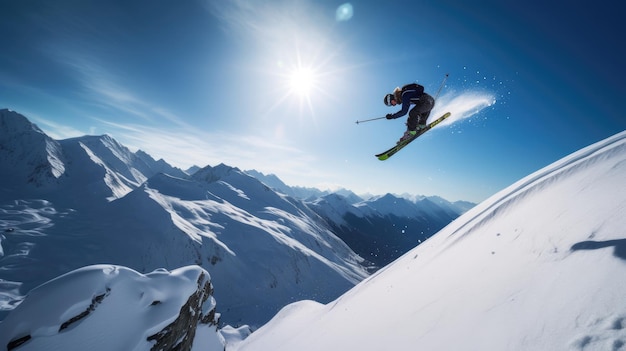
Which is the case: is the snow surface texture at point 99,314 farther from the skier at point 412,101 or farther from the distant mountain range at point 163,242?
the distant mountain range at point 163,242

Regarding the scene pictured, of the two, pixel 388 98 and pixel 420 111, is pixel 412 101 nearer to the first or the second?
pixel 420 111

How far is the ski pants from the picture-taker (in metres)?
12.3

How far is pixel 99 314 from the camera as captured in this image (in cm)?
895

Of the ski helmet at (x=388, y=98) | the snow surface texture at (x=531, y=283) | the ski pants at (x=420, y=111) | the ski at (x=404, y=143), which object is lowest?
the snow surface texture at (x=531, y=283)

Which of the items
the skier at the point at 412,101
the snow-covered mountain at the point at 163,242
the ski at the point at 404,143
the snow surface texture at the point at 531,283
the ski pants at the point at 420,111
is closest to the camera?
the snow surface texture at the point at 531,283

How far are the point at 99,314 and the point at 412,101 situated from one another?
15028mm

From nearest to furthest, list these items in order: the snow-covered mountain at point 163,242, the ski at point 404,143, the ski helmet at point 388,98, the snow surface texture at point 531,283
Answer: the snow surface texture at point 531,283
the ski helmet at point 388,98
the ski at point 404,143
the snow-covered mountain at point 163,242

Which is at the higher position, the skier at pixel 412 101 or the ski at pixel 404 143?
the skier at pixel 412 101

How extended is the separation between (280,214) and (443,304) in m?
144

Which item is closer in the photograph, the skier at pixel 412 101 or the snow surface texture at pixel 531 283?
the snow surface texture at pixel 531 283

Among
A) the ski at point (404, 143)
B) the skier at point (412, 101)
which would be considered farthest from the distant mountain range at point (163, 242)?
the skier at point (412, 101)

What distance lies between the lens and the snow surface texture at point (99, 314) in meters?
7.86

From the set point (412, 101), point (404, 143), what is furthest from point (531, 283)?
point (404, 143)

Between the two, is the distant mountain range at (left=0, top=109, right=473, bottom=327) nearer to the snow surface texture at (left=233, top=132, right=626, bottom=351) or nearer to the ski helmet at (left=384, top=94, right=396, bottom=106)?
the snow surface texture at (left=233, top=132, right=626, bottom=351)
